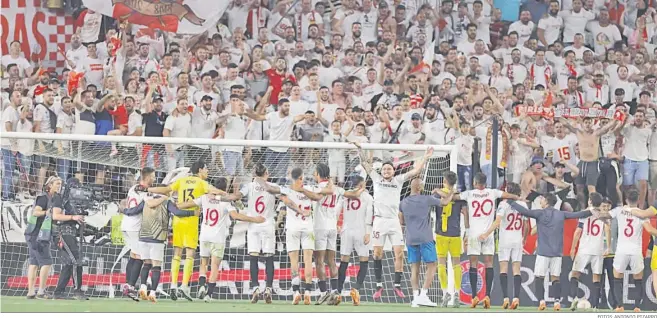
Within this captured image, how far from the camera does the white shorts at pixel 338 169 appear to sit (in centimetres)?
1672

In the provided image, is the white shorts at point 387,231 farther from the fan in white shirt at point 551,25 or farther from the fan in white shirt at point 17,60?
the fan in white shirt at point 551,25

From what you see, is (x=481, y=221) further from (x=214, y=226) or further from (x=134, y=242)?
(x=134, y=242)

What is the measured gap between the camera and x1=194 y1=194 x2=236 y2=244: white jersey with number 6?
50.3 ft

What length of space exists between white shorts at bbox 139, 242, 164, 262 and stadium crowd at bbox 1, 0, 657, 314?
1284 mm

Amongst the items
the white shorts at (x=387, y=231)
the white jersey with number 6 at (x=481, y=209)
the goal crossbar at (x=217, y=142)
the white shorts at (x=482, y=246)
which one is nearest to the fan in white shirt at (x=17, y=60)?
the goal crossbar at (x=217, y=142)

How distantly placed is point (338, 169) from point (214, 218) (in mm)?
2092

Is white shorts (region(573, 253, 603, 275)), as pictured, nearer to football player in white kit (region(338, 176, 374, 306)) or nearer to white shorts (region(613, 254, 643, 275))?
white shorts (region(613, 254, 643, 275))

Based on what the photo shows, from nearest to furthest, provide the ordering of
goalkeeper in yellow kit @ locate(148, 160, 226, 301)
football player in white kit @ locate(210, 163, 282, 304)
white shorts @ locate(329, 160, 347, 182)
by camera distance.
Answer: goalkeeper in yellow kit @ locate(148, 160, 226, 301) → football player in white kit @ locate(210, 163, 282, 304) → white shorts @ locate(329, 160, 347, 182)

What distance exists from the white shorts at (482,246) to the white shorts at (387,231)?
2.72ft

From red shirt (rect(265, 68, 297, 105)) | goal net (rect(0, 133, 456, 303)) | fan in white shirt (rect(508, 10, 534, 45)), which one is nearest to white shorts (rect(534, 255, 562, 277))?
goal net (rect(0, 133, 456, 303))

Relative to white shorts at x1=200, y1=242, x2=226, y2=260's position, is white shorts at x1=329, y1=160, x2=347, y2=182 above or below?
above

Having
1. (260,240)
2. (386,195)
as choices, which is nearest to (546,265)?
(386,195)

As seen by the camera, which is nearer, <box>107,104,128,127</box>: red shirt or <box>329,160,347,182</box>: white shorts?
<box>329,160,347,182</box>: white shorts

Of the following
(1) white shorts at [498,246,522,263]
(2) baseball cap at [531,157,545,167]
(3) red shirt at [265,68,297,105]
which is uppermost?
(3) red shirt at [265,68,297,105]
